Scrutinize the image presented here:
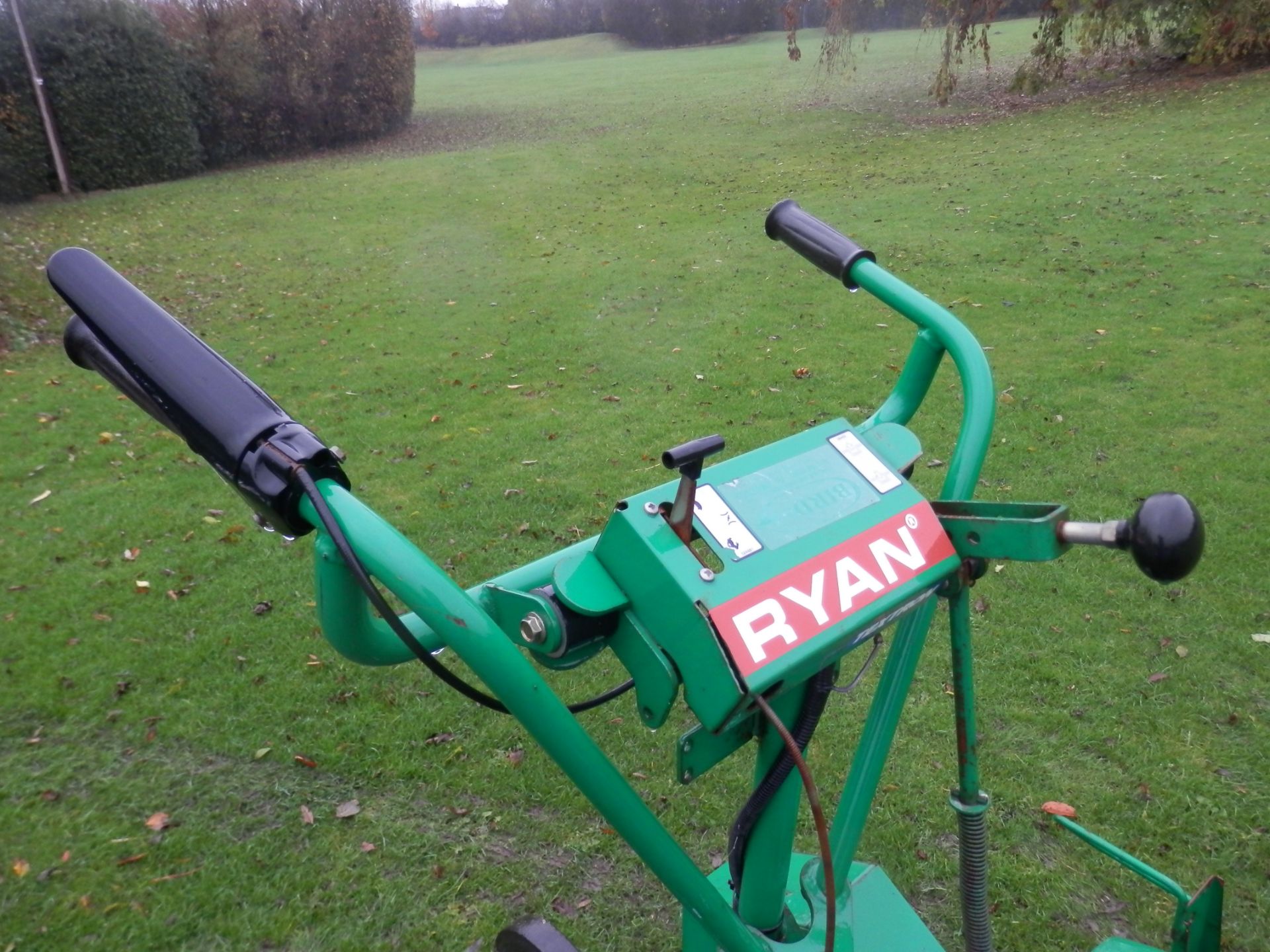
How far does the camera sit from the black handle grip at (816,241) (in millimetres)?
1867

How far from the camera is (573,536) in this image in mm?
Result: 4848

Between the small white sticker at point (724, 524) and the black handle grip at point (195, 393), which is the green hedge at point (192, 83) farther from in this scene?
the small white sticker at point (724, 524)

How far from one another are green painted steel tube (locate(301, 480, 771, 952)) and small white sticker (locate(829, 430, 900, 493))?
1.92 ft

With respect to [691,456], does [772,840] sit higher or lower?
lower

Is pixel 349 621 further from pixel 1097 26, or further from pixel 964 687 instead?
pixel 1097 26

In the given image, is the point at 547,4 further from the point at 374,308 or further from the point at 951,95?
the point at 374,308

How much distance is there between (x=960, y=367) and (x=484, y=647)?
1106 mm

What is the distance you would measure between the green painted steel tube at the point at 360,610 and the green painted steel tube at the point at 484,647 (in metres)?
0.06

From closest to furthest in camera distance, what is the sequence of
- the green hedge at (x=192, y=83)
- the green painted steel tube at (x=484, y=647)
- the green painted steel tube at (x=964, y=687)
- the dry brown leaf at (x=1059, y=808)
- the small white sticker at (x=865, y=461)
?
the green painted steel tube at (x=484, y=647) < the small white sticker at (x=865, y=461) < the green painted steel tube at (x=964, y=687) < the dry brown leaf at (x=1059, y=808) < the green hedge at (x=192, y=83)

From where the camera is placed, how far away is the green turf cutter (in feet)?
3.74

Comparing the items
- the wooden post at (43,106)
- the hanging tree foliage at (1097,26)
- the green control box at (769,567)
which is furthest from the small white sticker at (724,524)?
the wooden post at (43,106)

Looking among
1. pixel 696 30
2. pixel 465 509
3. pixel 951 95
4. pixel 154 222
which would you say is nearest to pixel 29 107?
pixel 154 222

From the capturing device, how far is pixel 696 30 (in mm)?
38812

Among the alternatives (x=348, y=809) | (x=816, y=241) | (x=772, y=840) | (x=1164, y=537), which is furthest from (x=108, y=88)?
(x=1164, y=537)
